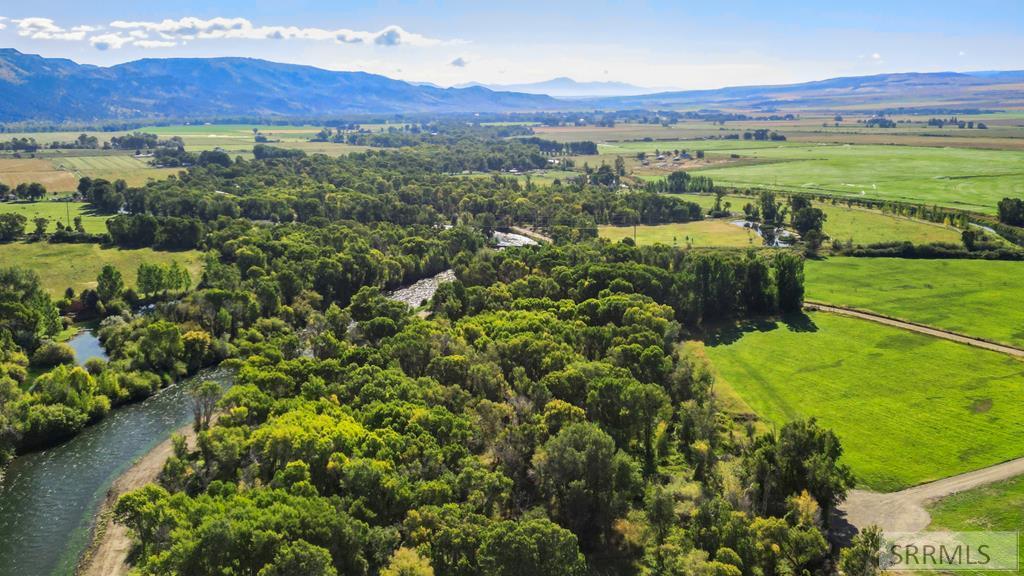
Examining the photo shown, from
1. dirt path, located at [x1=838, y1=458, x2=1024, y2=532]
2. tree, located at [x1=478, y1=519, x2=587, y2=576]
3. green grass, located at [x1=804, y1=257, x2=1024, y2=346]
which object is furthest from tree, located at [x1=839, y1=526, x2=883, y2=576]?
green grass, located at [x1=804, y1=257, x2=1024, y2=346]

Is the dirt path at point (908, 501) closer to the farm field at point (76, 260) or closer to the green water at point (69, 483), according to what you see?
the green water at point (69, 483)

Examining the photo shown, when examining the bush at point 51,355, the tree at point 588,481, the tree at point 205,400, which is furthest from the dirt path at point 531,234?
the tree at point 588,481

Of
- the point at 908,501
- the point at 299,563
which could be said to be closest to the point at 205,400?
the point at 299,563

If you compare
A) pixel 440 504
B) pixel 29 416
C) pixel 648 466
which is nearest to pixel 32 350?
pixel 29 416

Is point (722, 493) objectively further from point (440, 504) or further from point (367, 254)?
point (367, 254)

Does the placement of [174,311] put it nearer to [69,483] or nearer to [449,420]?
[69,483]

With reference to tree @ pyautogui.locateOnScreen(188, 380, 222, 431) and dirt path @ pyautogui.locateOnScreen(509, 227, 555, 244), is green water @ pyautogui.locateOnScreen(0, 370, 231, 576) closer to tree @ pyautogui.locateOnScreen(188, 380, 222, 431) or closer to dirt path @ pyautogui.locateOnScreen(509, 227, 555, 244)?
tree @ pyautogui.locateOnScreen(188, 380, 222, 431)
